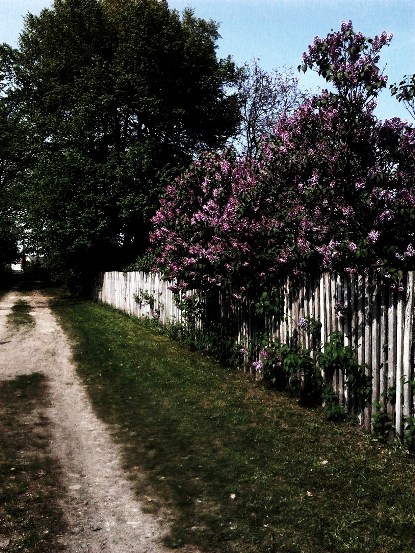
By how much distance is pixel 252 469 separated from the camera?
5906mm

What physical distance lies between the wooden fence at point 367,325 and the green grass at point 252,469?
70 centimetres

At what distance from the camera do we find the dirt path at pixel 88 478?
446 centimetres

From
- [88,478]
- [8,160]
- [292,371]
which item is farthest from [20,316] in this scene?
[8,160]

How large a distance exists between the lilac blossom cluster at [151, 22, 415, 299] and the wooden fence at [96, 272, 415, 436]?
1.08ft

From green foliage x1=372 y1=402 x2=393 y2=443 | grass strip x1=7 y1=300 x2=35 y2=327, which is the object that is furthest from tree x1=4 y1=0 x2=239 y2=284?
green foliage x1=372 y1=402 x2=393 y2=443

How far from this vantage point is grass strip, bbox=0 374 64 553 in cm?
449

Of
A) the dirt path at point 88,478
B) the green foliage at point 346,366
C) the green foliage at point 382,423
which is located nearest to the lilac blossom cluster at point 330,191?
the green foliage at point 346,366

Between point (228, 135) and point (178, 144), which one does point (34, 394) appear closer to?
point (178, 144)

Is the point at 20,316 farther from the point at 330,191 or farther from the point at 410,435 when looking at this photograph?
the point at 410,435

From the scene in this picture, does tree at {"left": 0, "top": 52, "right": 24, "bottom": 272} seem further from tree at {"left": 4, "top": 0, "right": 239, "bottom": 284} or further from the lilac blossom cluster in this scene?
the lilac blossom cluster

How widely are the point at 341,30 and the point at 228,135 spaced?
27364 millimetres

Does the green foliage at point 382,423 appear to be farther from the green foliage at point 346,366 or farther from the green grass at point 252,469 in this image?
the green foliage at point 346,366

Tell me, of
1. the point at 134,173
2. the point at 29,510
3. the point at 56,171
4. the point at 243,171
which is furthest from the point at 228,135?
the point at 29,510

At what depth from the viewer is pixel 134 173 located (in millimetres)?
27078
